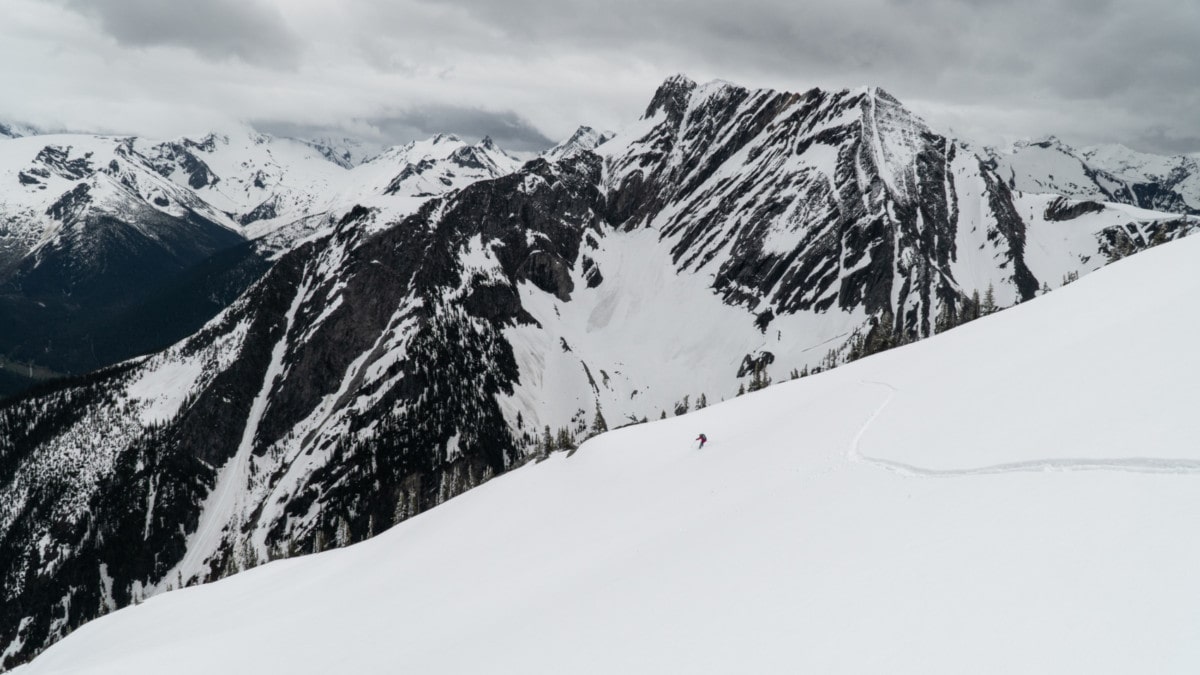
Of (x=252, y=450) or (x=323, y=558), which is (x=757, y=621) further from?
(x=252, y=450)

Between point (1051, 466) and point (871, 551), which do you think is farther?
point (1051, 466)

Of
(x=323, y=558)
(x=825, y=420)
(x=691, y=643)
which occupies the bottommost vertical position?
(x=323, y=558)

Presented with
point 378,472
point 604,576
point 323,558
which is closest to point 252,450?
point 378,472

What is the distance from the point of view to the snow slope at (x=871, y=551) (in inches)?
374

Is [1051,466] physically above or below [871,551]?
above

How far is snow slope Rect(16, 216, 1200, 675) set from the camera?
31.2 ft

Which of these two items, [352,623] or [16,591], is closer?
[352,623]

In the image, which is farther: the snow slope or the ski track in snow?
the ski track in snow

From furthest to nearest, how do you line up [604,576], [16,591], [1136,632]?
[16,591] < [604,576] < [1136,632]

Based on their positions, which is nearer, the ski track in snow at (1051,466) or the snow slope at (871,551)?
the snow slope at (871,551)

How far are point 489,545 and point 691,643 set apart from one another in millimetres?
24620

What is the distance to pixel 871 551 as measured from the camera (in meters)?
13.4

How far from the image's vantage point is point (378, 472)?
168000 mm

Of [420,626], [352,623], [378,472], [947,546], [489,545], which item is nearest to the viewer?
[947,546]
